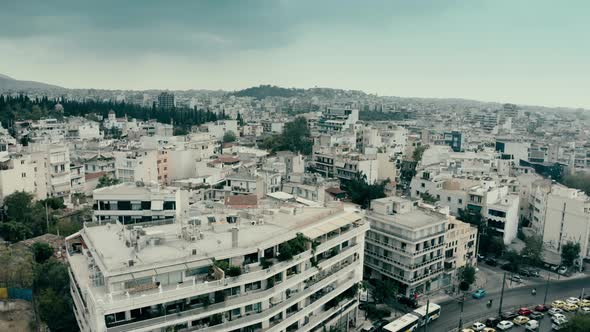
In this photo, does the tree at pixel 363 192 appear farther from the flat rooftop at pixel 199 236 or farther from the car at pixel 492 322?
the flat rooftop at pixel 199 236

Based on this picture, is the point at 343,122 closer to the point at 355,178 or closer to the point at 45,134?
the point at 355,178

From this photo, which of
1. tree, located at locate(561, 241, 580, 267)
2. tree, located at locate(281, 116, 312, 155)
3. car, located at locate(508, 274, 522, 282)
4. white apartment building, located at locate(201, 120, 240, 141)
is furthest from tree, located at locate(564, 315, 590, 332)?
white apartment building, located at locate(201, 120, 240, 141)

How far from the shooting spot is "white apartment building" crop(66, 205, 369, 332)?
1823 centimetres

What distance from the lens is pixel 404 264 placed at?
3316 centimetres

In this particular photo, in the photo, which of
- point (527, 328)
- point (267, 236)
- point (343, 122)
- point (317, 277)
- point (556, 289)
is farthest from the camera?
point (343, 122)

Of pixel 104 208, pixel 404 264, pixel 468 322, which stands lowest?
pixel 468 322

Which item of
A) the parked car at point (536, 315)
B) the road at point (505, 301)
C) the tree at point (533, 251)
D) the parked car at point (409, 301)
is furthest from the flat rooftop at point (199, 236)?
the tree at point (533, 251)

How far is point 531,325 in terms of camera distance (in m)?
30.5

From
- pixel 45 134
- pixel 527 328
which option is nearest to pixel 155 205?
pixel 527 328

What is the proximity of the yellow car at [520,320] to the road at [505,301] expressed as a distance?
1.47ft

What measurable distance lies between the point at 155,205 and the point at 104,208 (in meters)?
3.46

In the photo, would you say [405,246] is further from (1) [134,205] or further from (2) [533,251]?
(1) [134,205]

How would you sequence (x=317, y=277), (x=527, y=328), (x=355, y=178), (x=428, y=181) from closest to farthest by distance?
(x=317, y=277) < (x=527, y=328) < (x=428, y=181) < (x=355, y=178)

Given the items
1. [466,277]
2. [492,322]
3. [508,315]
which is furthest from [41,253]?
[508,315]
